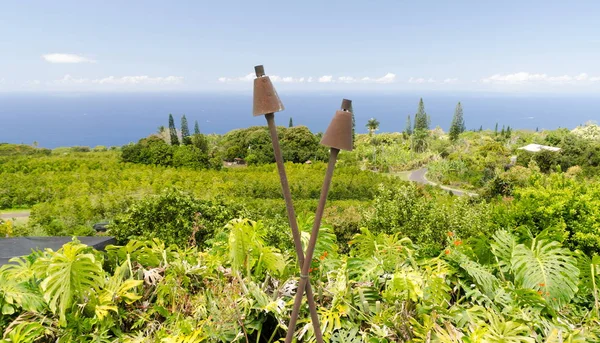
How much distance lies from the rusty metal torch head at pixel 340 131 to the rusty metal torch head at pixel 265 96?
0.11 m

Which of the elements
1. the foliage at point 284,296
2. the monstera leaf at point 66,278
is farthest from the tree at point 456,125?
the monstera leaf at point 66,278

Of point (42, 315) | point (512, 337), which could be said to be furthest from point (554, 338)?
point (42, 315)

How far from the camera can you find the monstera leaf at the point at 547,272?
130 centimetres

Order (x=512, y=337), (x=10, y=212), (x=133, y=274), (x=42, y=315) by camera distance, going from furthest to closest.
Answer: (x=10, y=212), (x=133, y=274), (x=42, y=315), (x=512, y=337)

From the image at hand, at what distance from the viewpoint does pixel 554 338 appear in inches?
40.9

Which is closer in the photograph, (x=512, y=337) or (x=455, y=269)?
(x=512, y=337)

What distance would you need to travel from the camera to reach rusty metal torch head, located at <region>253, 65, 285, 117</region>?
661 millimetres

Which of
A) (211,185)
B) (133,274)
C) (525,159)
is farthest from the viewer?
(525,159)

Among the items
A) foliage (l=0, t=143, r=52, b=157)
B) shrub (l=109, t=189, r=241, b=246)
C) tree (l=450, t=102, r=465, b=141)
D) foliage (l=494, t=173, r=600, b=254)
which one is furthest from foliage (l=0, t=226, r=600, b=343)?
tree (l=450, t=102, r=465, b=141)

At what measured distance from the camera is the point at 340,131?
2.17 ft

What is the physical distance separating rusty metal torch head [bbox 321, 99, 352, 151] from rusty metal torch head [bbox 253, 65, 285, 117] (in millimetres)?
107

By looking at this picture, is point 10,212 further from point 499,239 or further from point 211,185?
point 499,239

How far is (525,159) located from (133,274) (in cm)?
2551

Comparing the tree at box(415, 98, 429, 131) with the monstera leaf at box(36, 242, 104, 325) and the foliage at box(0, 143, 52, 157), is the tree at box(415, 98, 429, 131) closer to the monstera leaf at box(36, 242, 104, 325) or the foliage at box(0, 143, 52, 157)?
the foliage at box(0, 143, 52, 157)
